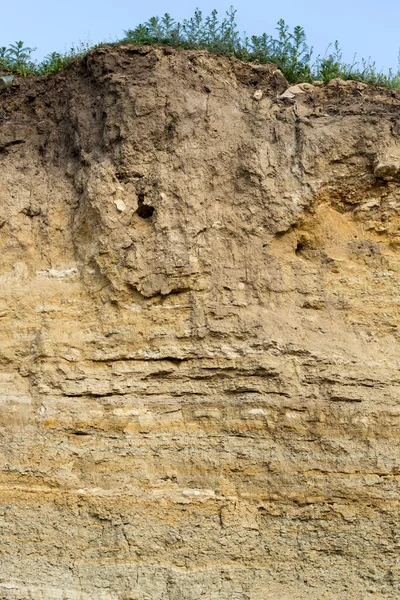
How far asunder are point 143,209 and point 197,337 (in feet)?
4.89

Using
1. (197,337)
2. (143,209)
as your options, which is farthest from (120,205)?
(197,337)

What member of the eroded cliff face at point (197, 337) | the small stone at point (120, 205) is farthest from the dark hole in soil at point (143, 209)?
the small stone at point (120, 205)

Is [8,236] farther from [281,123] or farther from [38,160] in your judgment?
[281,123]

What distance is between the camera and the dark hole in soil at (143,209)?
8.94 m

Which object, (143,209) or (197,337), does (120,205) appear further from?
(197,337)

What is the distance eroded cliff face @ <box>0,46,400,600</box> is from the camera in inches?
314

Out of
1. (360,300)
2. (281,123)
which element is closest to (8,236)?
(281,123)

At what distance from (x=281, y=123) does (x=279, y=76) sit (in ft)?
2.56

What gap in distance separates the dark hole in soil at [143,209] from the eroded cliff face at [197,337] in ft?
0.05

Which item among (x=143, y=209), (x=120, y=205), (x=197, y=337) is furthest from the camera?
(x=143, y=209)

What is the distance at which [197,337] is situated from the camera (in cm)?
841

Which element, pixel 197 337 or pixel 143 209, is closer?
pixel 197 337

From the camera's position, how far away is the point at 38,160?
9.53 m

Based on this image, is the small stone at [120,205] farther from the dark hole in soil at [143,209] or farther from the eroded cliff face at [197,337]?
the dark hole in soil at [143,209]
